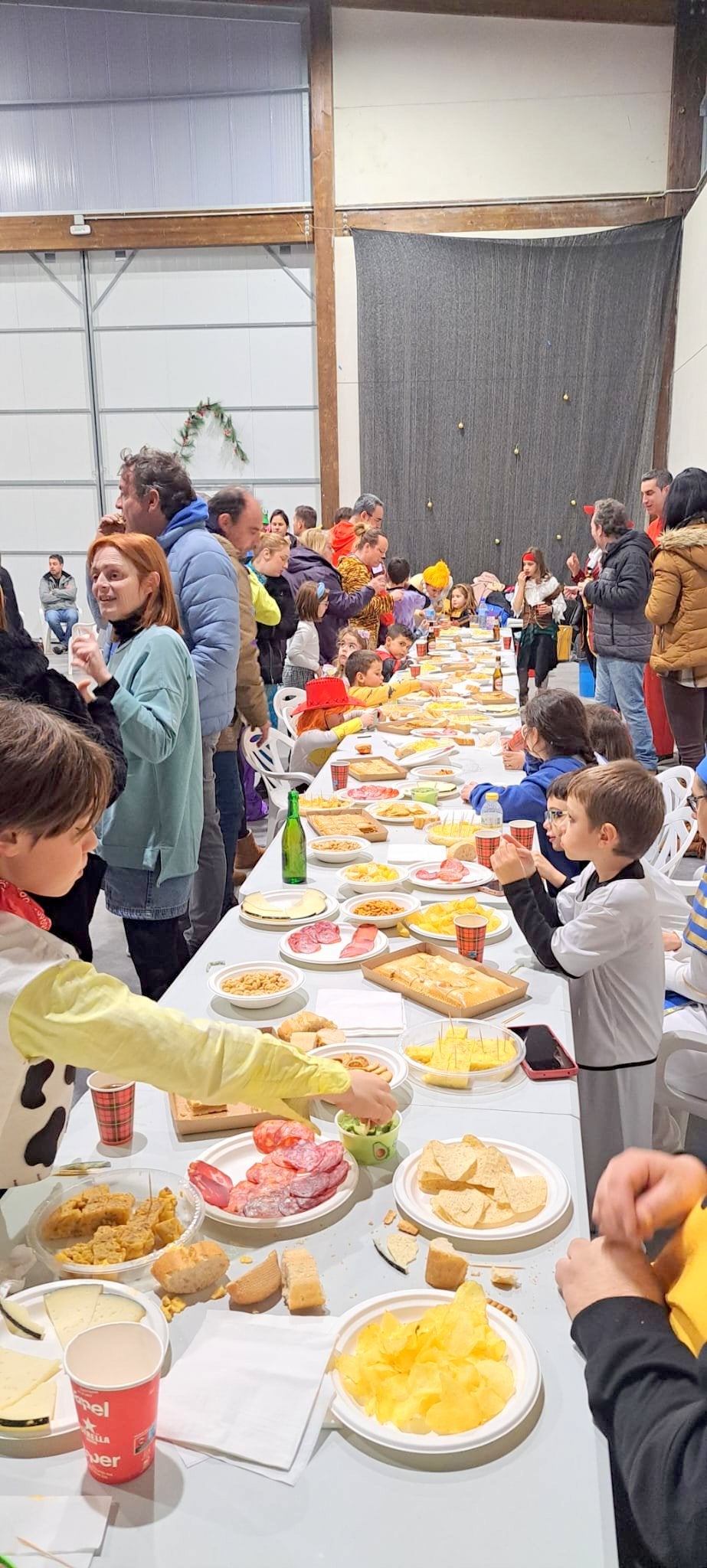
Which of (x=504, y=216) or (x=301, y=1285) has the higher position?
(x=504, y=216)

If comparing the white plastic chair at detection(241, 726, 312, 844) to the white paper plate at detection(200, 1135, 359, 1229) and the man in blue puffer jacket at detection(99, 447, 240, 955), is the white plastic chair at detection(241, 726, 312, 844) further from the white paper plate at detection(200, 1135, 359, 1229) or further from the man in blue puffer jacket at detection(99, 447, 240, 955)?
the white paper plate at detection(200, 1135, 359, 1229)

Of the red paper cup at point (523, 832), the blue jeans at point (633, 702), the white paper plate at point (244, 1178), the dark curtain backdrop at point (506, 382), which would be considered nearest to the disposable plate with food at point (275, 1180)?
the white paper plate at point (244, 1178)

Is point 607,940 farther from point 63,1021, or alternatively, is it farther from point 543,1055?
point 63,1021

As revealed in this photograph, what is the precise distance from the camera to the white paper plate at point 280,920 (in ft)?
7.80

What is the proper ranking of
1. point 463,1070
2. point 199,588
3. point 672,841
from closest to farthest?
point 463,1070 < point 199,588 < point 672,841

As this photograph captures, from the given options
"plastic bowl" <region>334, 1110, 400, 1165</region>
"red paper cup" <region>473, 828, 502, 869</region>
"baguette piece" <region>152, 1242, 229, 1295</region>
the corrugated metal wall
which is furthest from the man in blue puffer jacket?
the corrugated metal wall

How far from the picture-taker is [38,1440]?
3.29ft

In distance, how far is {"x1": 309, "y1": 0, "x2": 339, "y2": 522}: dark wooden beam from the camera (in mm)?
11102

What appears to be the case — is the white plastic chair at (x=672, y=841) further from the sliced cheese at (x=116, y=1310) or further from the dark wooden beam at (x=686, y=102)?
the dark wooden beam at (x=686, y=102)

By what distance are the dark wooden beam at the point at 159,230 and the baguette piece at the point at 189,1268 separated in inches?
484

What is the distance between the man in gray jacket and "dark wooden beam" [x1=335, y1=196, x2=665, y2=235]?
6457 millimetres

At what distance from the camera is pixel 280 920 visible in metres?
2.38

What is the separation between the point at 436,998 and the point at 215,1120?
21.6 inches

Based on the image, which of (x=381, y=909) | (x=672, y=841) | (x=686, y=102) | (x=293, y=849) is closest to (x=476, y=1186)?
(x=381, y=909)
